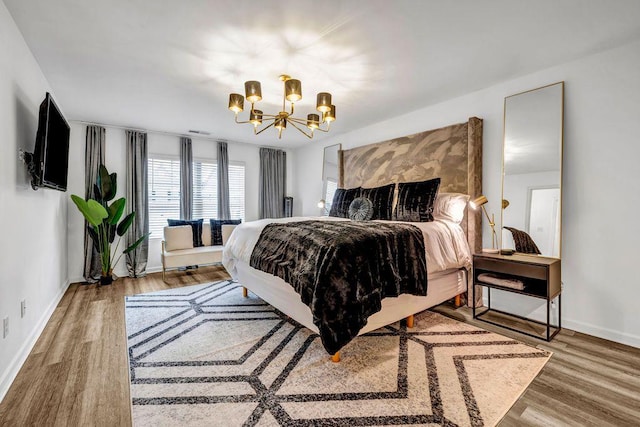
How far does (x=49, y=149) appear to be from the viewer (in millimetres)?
2410

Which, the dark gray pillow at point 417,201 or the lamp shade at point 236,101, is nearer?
the lamp shade at point 236,101

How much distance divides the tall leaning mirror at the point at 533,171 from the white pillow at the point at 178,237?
4614 millimetres

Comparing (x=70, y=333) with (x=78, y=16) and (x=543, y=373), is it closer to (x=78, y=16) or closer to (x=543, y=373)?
(x=78, y=16)

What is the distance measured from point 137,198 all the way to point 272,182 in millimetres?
2599

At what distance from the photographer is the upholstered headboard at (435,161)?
129 inches

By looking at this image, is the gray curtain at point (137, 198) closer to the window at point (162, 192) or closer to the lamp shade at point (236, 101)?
the window at point (162, 192)

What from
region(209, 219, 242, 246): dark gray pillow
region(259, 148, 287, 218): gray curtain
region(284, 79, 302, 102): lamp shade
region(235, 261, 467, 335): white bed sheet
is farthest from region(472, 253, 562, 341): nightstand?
region(259, 148, 287, 218): gray curtain

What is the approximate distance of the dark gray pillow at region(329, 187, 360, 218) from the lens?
4.05 metres

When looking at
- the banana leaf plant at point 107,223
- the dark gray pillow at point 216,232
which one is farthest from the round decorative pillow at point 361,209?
the banana leaf plant at point 107,223

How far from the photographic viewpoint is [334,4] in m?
1.86

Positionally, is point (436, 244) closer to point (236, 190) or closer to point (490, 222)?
point (490, 222)

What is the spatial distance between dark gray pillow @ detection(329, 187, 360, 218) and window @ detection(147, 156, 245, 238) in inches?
106

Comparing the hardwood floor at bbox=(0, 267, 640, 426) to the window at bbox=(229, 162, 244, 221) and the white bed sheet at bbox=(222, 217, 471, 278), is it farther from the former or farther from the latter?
the window at bbox=(229, 162, 244, 221)

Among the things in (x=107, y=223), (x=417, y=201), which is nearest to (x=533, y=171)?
(x=417, y=201)
